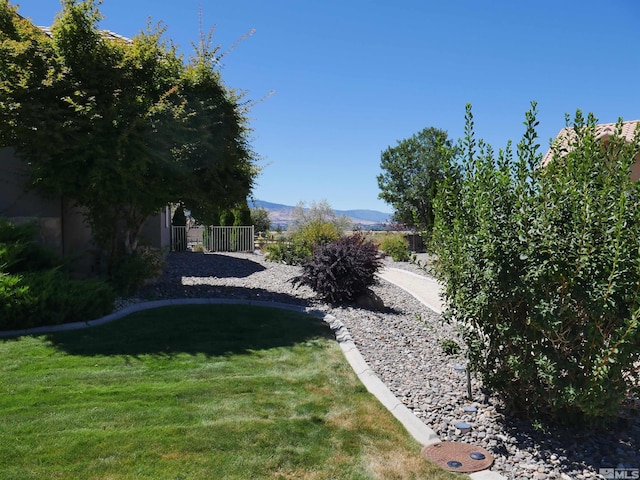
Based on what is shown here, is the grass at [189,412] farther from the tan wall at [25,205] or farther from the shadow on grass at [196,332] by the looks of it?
the tan wall at [25,205]

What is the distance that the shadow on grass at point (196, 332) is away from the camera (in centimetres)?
614

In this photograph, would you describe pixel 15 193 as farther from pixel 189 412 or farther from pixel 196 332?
pixel 189 412

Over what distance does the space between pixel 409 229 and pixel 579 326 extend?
31416 millimetres

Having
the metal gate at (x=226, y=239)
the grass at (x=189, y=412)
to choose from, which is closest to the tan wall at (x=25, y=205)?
the grass at (x=189, y=412)

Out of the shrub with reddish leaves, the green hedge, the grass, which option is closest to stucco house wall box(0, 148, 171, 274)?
the green hedge

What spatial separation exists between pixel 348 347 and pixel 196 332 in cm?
236

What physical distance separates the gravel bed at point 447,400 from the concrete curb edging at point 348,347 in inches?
4.1

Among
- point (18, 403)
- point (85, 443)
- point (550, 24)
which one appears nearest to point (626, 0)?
point (550, 24)

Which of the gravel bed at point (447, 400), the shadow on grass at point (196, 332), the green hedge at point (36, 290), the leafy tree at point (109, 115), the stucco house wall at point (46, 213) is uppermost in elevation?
the leafy tree at point (109, 115)

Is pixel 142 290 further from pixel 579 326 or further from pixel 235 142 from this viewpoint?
pixel 579 326

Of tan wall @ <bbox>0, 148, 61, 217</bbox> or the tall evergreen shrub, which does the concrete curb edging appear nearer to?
the tall evergreen shrub

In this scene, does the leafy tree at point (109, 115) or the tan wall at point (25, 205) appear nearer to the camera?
the leafy tree at point (109, 115)

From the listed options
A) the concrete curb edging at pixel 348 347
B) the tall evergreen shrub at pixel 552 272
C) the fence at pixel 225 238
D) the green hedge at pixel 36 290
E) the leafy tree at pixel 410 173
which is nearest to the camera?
the tall evergreen shrub at pixel 552 272

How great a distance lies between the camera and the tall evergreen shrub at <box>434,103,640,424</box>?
3328 mm
